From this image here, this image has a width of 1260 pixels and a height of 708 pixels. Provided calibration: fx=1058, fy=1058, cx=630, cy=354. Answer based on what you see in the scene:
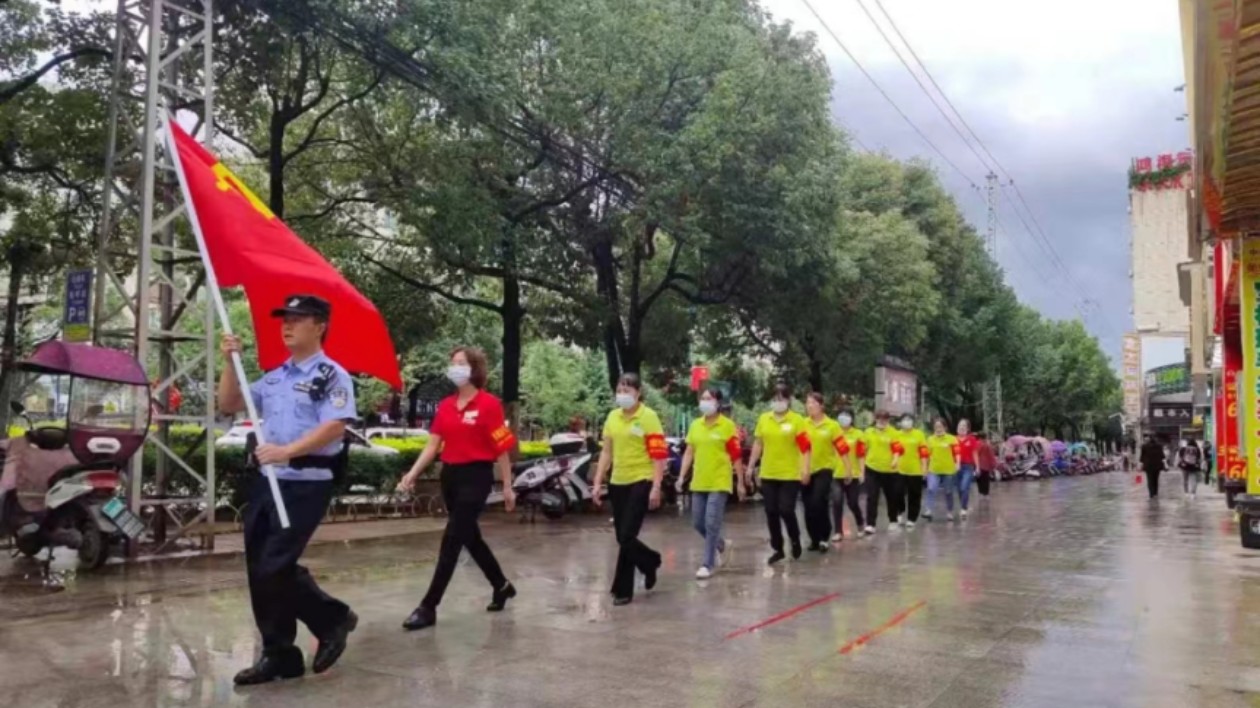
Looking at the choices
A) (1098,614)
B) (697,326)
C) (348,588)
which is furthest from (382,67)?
(697,326)

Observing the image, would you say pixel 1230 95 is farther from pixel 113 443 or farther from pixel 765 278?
pixel 765 278

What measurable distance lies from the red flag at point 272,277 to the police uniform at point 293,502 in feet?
4.02

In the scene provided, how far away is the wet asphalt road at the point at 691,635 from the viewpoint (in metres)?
5.29

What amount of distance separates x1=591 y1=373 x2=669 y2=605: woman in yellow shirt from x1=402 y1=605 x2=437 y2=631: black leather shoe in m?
1.62

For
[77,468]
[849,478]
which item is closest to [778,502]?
[849,478]

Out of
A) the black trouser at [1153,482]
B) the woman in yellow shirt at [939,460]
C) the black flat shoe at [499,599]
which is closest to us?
the black flat shoe at [499,599]

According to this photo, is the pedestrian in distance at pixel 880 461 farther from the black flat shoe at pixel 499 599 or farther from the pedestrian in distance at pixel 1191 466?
the pedestrian in distance at pixel 1191 466

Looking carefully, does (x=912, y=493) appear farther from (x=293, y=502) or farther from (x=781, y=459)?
(x=293, y=502)

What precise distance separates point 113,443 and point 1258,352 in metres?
13.4

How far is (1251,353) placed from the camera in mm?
13633

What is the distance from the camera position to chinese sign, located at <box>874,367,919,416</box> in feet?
82.3

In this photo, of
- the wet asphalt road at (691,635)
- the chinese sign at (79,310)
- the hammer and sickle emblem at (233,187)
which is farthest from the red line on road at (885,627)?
the chinese sign at (79,310)

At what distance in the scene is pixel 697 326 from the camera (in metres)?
27.8

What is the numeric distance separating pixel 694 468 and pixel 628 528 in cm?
159
